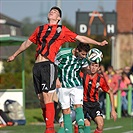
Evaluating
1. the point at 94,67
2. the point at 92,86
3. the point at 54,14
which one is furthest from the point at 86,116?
the point at 54,14

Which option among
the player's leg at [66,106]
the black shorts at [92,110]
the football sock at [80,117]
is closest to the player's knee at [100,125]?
the black shorts at [92,110]

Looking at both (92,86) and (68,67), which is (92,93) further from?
(68,67)

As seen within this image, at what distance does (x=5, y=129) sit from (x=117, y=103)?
7.43 m

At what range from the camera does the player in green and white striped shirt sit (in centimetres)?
1284

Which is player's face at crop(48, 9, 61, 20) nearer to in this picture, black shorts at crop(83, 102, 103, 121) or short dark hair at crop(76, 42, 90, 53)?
short dark hair at crop(76, 42, 90, 53)

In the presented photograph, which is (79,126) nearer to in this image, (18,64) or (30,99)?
(30,99)

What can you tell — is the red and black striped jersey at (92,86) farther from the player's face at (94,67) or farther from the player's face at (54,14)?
the player's face at (54,14)

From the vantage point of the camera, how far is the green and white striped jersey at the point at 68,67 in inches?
506

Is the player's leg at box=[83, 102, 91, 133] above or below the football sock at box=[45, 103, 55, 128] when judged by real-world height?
below

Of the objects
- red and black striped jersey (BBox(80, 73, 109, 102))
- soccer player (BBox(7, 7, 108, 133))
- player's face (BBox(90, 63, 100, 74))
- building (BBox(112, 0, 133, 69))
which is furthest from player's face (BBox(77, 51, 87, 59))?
building (BBox(112, 0, 133, 69))

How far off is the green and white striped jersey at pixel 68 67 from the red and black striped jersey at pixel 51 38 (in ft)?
3.56

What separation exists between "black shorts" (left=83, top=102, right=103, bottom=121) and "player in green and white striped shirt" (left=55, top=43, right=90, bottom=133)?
55 cm

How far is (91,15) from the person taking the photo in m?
30.5

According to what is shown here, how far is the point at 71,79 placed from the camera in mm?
13055
